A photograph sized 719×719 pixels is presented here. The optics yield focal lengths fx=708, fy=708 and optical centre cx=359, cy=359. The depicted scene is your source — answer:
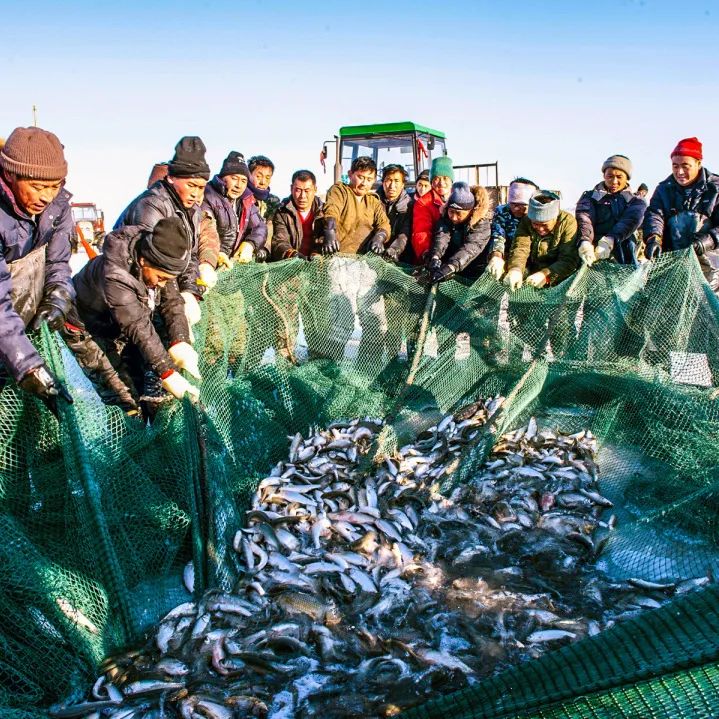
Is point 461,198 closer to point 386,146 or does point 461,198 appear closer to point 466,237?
point 466,237

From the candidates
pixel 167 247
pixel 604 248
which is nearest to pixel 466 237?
→ pixel 604 248

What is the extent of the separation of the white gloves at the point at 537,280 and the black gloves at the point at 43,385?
510 centimetres

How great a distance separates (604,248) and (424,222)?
2.01 metres

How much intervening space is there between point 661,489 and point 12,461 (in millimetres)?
4303

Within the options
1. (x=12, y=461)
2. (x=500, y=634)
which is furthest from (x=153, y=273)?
(x=500, y=634)

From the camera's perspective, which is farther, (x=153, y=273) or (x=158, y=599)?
(x=153, y=273)

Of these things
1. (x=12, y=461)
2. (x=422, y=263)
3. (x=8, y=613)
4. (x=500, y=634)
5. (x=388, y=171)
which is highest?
(x=388, y=171)

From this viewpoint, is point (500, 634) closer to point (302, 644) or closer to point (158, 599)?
point (302, 644)

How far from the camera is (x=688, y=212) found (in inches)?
290

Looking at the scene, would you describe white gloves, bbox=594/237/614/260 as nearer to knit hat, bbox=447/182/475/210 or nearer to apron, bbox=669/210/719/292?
apron, bbox=669/210/719/292

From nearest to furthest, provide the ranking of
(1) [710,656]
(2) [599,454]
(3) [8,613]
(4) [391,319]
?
(1) [710,656], (3) [8,613], (2) [599,454], (4) [391,319]

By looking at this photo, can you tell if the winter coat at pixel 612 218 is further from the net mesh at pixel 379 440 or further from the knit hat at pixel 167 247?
the knit hat at pixel 167 247

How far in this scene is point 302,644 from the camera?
3.56 meters

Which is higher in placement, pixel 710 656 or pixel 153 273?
pixel 153 273
